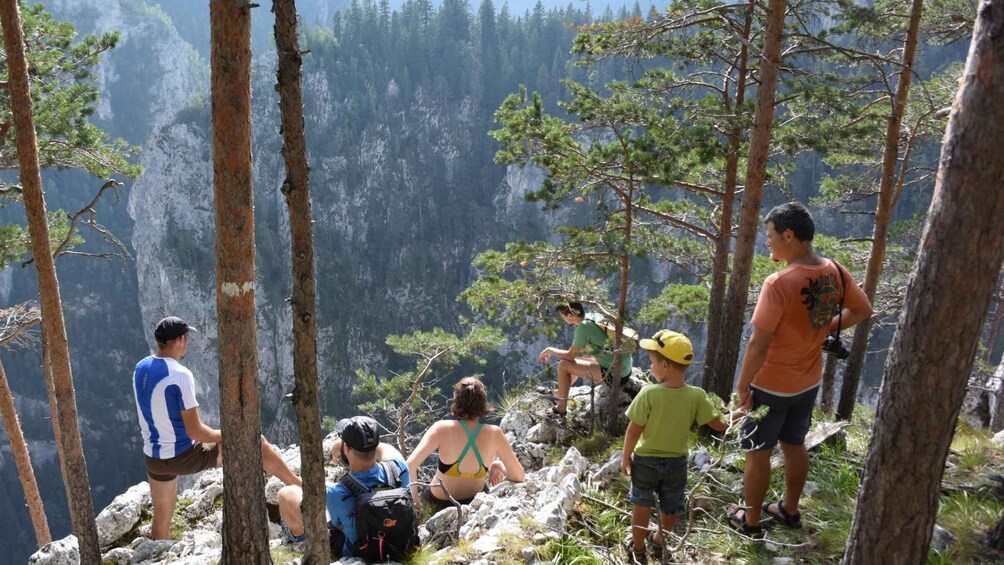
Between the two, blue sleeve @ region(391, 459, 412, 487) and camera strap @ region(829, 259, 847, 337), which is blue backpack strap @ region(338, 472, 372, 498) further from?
camera strap @ region(829, 259, 847, 337)

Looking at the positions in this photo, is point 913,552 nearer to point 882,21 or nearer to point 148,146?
point 882,21

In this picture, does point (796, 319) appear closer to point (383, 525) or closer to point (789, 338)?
point (789, 338)

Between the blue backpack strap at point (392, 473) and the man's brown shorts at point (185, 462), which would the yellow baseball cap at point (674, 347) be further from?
the man's brown shorts at point (185, 462)

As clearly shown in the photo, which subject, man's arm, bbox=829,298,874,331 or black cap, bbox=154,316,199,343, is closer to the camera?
man's arm, bbox=829,298,874,331

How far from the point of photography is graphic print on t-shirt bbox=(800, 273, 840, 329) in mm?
2680

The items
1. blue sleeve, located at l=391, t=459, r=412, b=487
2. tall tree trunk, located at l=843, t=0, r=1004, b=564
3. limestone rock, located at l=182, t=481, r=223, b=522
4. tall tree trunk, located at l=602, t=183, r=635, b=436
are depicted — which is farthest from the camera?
tall tree trunk, located at l=602, t=183, r=635, b=436

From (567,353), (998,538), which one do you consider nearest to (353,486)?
(998,538)

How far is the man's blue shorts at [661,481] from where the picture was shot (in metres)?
2.79

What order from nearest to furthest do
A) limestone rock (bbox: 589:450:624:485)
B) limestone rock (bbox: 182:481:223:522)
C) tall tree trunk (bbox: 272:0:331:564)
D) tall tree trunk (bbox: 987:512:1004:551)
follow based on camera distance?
tall tree trunk (bbox: 272:0:331:564) < tall tree trunk (bbox: 987:512:1004:551) < limestone rock (bbox: 589:450:624:485) < limestone rock (bbox: 182:481:223:522)

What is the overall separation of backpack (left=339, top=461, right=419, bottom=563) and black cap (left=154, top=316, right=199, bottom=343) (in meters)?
1.48

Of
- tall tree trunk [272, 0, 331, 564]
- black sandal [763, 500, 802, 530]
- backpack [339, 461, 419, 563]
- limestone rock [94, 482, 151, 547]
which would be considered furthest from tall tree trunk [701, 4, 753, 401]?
limestone rock [94, 482, 151, 547]

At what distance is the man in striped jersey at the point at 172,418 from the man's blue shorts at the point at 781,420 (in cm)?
267

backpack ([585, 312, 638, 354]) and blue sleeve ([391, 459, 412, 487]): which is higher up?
backpack ([585, 312, 638, 354])

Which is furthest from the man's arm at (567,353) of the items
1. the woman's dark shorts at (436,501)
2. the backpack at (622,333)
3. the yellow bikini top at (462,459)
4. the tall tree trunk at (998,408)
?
the tall tree trunk at (998,408)
